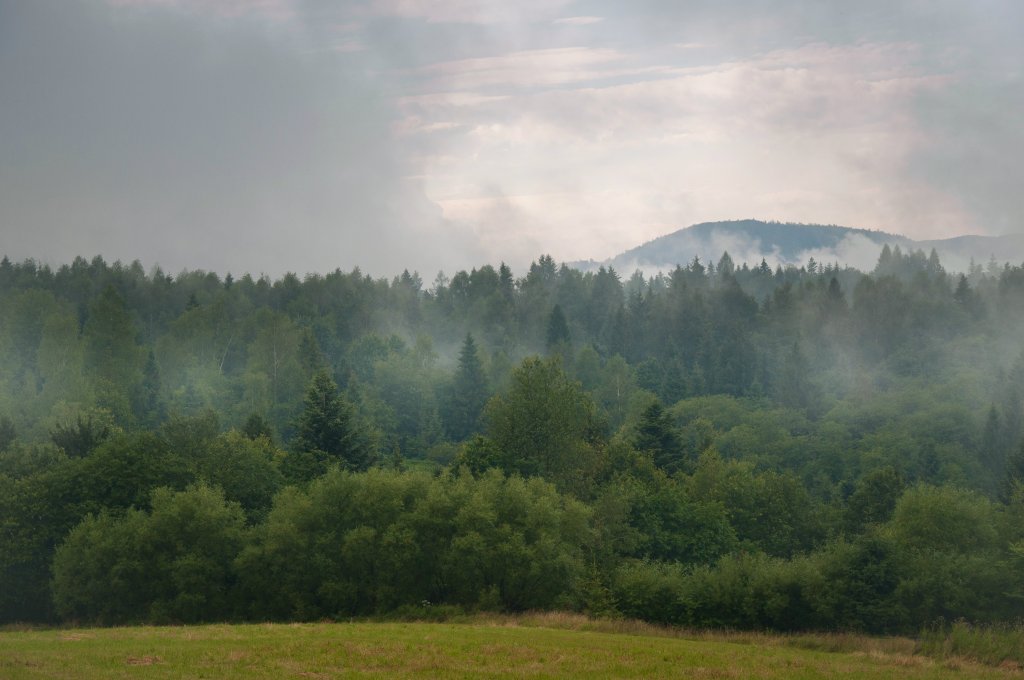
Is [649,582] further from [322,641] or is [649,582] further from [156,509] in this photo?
[156,509]

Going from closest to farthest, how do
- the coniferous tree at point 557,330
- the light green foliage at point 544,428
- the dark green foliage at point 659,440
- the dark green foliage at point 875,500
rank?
the dark green foliage at point 875,500
the light green foliage at point 544,428
the dark green foliage at point 659,440
the coniferous tree at point 557,330

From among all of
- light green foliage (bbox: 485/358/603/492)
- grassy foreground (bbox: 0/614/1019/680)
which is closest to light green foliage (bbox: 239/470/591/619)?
grassy foreground (bbox: 0/614/1019/680)

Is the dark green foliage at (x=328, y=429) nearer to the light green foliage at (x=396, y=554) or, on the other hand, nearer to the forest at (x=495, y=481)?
the forest at (x=495, y=481)

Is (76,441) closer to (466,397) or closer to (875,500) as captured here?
(875,500)

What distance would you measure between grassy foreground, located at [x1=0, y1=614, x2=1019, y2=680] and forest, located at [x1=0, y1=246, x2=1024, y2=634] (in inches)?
349

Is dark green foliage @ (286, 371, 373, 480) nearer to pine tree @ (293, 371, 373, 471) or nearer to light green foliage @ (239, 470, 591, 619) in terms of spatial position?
pine tree @ (293, 371, 373, 471)

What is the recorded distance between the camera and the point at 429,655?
3441cm

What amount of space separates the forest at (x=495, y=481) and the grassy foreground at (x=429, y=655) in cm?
887

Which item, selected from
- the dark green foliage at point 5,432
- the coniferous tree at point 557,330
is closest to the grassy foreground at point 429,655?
the dark green foliage at point 5,432

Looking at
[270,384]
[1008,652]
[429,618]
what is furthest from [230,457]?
[270,384]

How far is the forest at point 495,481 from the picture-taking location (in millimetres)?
49438

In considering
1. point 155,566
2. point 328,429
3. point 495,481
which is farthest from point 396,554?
point 328,429

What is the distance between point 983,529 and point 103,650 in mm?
51209

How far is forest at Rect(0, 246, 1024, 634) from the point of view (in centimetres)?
4944
